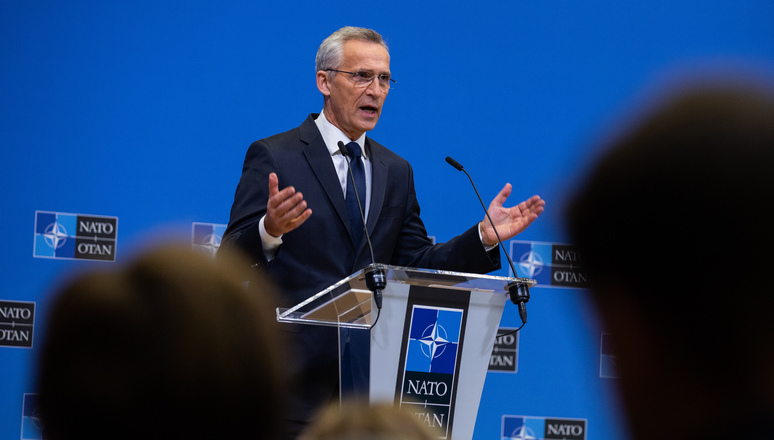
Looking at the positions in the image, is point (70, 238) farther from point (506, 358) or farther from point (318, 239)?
point (506, 358)

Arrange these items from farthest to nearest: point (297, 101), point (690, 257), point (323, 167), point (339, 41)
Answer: point (297, 101) → point (339, 41) → point (323, 167) → point (690, 257)

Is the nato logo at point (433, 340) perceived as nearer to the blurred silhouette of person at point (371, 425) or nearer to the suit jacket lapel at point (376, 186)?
the suit jacket lapel at point (376, 186)

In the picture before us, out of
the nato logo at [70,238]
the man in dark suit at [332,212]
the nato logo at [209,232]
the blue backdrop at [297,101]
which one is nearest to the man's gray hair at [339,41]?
the man in dark suit at [332,212]

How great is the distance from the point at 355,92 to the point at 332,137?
7.5 inches

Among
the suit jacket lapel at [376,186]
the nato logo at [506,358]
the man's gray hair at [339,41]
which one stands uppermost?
the man's gray hair at [339,41]

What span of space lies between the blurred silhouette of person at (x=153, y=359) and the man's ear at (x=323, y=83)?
2481mm

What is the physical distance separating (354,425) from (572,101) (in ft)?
12.4

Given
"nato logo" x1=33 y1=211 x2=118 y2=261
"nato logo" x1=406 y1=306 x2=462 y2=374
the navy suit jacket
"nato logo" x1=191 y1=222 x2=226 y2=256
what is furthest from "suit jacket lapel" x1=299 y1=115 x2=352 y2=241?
"nato logo" x1=33 y1=211 x2=118 y2=261

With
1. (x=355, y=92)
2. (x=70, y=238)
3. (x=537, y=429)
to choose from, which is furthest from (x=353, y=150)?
(x=537, y=429)

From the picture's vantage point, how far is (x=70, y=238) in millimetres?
3561

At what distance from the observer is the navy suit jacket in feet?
8.21

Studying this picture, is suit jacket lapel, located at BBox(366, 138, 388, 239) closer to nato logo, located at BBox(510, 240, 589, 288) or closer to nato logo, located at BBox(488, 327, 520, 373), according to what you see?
nato logo, located at BBox(510, 240, 589, 288)

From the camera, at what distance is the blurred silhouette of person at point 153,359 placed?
1.99ft

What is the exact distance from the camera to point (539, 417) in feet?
13.1
